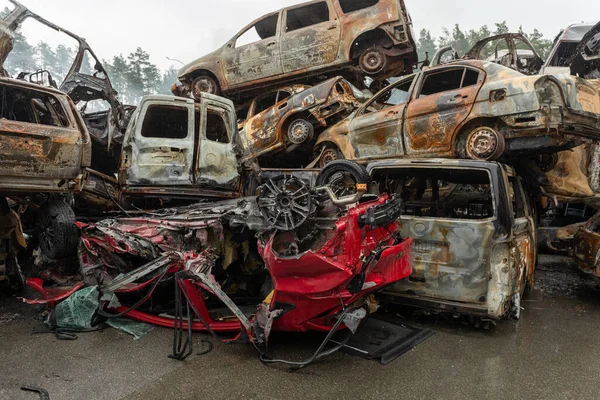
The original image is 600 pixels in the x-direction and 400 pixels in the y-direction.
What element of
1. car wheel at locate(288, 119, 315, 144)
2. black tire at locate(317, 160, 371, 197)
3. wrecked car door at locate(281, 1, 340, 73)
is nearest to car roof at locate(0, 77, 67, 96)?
black tire at locate(317, 160, 371, 197)

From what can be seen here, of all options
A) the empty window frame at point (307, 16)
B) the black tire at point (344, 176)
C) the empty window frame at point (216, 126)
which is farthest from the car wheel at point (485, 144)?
the empty window frame at point (307, 16)

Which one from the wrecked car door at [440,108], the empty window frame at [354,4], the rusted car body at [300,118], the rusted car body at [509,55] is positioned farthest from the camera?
the empty window frame at [354,4]

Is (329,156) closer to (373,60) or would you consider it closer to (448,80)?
(448,80)

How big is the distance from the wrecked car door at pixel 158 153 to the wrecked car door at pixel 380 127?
7.73 feet

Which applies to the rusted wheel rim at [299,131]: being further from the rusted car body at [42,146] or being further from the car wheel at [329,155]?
the rusted car body at [42,146]

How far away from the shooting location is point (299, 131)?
704cm

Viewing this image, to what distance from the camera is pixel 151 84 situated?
42.9 metres

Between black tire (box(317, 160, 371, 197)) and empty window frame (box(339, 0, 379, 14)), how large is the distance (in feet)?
16.0

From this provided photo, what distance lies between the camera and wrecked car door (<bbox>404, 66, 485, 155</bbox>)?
5.20 m

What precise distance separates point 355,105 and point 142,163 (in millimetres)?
3600

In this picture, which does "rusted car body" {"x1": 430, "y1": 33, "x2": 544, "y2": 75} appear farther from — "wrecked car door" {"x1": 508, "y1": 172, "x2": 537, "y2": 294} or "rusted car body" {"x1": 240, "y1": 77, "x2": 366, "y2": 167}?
"wrecked car door" {"x1": 508, "y1": 172, "x2": 537, "y2": 294}

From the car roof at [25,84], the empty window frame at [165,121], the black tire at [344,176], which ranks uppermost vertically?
the car roof at [25,84]

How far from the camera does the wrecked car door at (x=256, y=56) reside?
8352mm

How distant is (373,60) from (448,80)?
2.44 metres
